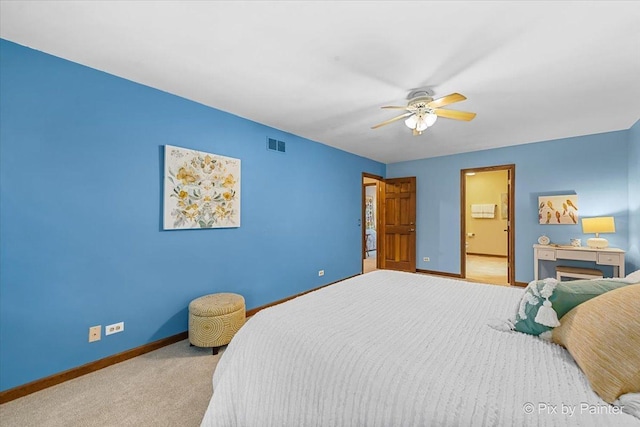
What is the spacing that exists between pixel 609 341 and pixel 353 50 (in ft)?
6.76

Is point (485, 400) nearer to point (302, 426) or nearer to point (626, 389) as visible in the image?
point (626, 389)

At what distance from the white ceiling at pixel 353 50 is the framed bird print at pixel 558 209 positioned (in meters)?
1.40

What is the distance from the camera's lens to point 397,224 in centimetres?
584

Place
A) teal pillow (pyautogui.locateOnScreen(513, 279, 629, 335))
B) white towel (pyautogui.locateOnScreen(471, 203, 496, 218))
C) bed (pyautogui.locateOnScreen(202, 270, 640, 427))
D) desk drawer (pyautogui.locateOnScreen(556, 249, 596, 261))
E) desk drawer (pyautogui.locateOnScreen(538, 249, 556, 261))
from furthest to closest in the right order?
white towel (pyautogui.locateOnScreen(471, 203, 496, 218)), desk drawer (pyautogui.locateOnScreen(538, 249, 556, 261)), desk drawer (pyautogui.locateOnScreen(556, 249, 596, 261)), teal pillow (pyautogui.locateOnScreen(513, 279, 629, 335)), bed (pyautogui.locateOnScreen(202, 270, 640, 427))

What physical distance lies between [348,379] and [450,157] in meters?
5.16

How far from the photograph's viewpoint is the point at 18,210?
1829 millimetres

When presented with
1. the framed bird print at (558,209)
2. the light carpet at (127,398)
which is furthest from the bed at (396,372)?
the framed bird print at (558,209)

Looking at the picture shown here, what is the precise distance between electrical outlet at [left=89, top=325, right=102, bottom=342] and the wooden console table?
5471 mm

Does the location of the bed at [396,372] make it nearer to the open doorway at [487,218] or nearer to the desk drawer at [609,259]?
the desk drawer at [609,259]

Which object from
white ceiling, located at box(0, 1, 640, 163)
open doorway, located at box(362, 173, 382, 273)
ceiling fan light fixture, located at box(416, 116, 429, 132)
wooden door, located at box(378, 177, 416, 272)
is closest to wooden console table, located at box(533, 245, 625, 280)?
white ceiling, located at box(0, 1, 640, 163)

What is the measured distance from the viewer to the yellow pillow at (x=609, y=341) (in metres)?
→ 0.83

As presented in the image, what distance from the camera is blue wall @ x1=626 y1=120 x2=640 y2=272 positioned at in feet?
10.9

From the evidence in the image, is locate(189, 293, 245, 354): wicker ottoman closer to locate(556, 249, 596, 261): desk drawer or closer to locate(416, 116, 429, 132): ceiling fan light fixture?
locate(416, 116, 429, 132): ceiling fan light fixture

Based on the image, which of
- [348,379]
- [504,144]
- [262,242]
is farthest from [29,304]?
[504,144]
